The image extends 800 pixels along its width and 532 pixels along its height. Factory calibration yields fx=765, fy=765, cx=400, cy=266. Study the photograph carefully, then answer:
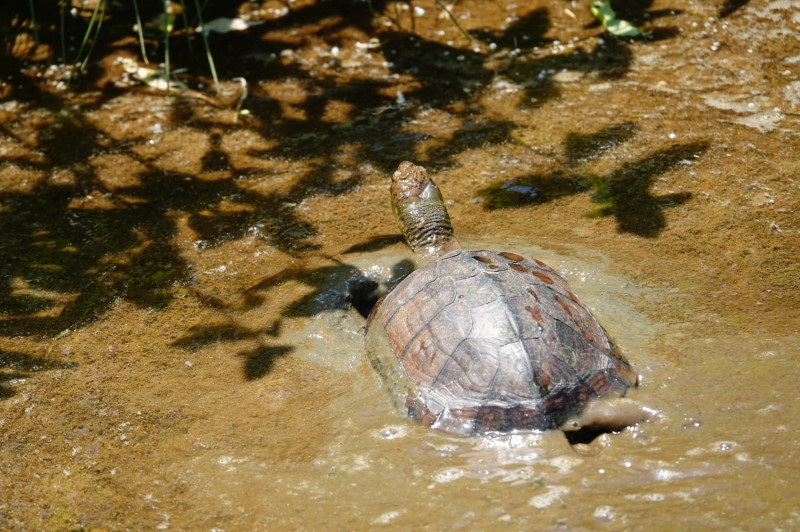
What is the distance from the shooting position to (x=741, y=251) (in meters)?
4.09

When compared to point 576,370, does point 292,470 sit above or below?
below

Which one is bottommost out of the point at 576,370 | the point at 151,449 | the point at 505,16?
the point at 151,449

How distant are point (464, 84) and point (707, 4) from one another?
2569 mm

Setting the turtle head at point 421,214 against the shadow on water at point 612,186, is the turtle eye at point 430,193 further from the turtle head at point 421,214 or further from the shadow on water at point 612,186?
the shadow on water at point 612,186

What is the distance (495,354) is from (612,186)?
207cm

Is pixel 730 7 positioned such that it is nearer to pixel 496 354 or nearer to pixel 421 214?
pixel 421 214

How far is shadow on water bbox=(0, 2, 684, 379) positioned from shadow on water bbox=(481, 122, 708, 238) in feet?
0.04

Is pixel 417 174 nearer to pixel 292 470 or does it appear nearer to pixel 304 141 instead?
pixel 304 141

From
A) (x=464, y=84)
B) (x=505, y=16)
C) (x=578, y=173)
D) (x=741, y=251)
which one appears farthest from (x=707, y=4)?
(x=741, y=251)

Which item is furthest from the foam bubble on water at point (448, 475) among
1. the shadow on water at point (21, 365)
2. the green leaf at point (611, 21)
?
the green leaf at point (611, 21)

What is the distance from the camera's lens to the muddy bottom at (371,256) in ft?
9.57

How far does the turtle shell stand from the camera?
3.15 metres

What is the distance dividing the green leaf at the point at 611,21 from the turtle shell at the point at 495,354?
13.0 ft

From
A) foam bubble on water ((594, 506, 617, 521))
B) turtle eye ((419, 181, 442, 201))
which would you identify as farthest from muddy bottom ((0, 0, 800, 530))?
turtle eye ((419, 181, 442, 201))
